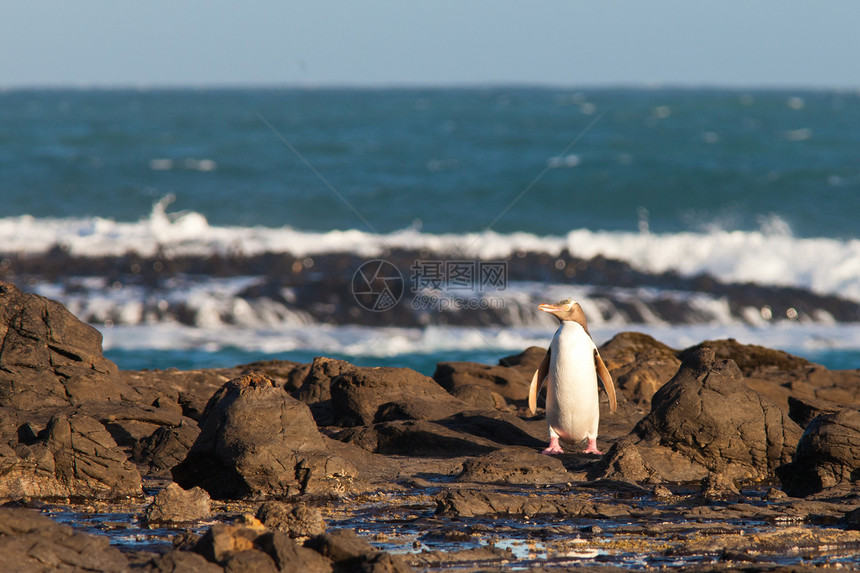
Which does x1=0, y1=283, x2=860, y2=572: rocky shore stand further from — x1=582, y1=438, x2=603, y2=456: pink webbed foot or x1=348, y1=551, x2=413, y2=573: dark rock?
x1=582, y1=438, x2=603, y2=456: pink webbed foot

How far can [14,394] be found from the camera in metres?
9.17

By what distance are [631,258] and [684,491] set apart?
73.7ft

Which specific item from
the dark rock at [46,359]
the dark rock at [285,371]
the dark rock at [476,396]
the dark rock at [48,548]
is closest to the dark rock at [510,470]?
the dark rock at [476,396]

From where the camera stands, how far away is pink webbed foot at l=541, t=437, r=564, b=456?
8969 millimetres

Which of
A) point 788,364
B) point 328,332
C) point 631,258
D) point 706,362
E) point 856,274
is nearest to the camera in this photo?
point 706,362

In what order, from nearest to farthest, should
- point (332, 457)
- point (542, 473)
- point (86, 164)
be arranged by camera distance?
point (332, 457) < point (542, 473) < point (86, 164)

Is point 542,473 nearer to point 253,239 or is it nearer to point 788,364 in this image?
point 788,364

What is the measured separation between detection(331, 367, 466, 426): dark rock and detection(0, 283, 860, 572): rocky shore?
2cm

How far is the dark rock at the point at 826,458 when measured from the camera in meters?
7.72

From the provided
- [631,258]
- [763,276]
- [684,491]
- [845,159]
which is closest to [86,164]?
[631,258]

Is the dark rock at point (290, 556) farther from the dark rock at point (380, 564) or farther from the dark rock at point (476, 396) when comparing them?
the dark rock at point (476, 396)

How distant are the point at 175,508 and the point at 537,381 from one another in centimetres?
435

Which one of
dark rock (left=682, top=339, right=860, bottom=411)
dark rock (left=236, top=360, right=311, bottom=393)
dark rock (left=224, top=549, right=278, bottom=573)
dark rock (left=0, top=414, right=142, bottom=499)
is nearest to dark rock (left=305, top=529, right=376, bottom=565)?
dark rock (left=224, top=549, right=278, bottom=573)

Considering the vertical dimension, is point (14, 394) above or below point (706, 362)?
below
